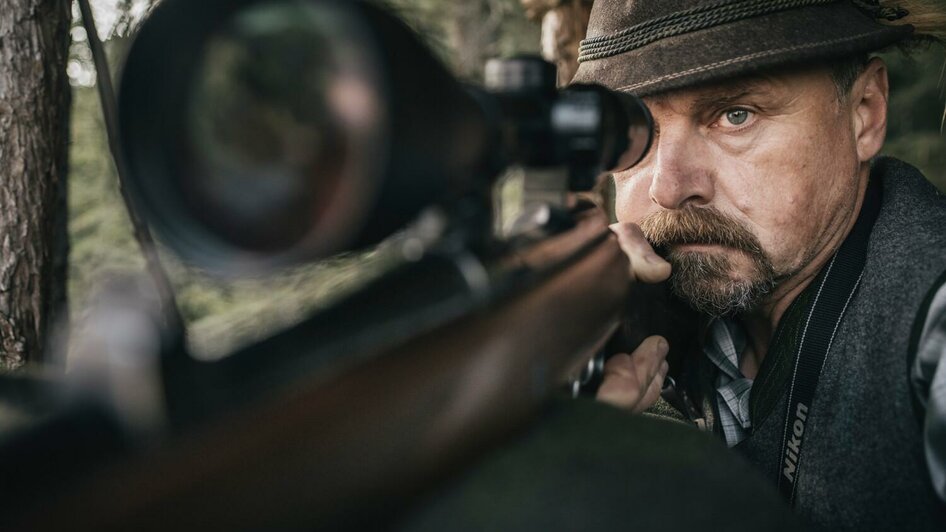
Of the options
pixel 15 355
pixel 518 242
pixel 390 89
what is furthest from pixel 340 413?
pixel 15 355

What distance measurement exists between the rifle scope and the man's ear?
1.39 metres

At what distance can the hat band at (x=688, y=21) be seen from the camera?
1641mm

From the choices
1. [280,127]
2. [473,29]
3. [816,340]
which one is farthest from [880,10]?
[473,29]

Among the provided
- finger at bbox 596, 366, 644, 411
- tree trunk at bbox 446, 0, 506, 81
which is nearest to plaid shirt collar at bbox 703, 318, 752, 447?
finger at bbox 596, 366, 644, 411

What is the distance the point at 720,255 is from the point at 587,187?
2.24 feet

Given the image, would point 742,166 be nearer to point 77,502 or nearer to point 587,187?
point 587,187

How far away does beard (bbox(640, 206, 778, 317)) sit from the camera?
→ 171cm

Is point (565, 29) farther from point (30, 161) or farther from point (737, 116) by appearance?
point (30, 161)

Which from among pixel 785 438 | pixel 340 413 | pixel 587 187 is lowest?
pixel 785 438

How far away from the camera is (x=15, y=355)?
4.70ft

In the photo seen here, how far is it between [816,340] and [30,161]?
1.61 meters

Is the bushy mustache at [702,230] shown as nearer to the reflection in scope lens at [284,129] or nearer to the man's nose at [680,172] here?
the man's nose at [680,172]

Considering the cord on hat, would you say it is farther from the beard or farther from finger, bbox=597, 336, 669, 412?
finger, bbox=597, 336, 669, 412

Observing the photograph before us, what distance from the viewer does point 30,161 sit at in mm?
1422
